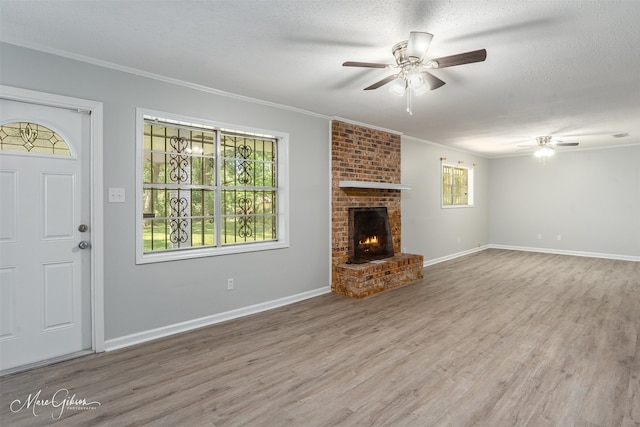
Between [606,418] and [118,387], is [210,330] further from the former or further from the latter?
[606,418]

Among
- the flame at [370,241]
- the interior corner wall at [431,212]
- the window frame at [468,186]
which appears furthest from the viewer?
the window frame at [468,186]

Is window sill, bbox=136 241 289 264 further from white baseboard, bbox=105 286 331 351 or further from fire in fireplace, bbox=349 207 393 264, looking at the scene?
fire in fireplace, bbox=349 207 393 264

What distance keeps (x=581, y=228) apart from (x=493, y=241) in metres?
1.94

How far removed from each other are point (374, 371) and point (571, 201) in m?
7.64

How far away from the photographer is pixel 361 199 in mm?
5176

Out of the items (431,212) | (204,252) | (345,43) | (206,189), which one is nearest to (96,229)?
(204,252)

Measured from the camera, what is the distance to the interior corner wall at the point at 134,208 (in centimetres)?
272

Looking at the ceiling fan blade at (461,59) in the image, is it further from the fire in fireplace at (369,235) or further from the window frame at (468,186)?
the window frame at (468,186)

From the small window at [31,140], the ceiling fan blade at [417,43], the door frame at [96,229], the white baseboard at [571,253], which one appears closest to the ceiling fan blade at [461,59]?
the ceiling fan blade at [417,43]

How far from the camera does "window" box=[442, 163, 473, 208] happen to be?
729 centimetres

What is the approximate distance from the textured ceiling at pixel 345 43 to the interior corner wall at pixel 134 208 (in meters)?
0.17

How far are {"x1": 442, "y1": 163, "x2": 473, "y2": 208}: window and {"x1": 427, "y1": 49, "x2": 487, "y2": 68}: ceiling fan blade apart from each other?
5212 mm

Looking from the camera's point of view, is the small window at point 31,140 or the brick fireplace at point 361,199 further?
the brick fireplace at point 361,199

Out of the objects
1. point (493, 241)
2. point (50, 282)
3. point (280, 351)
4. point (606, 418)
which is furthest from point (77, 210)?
point (493, 241)
